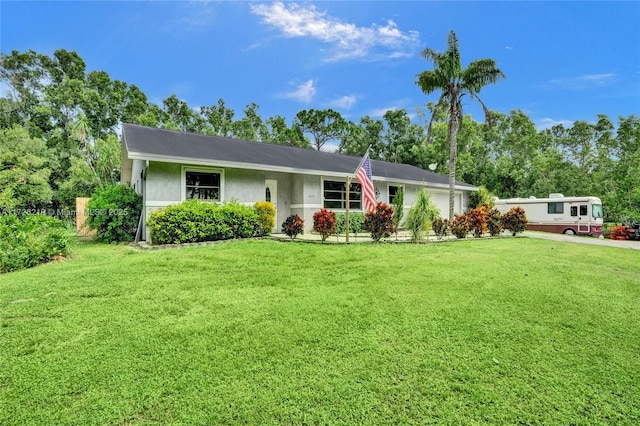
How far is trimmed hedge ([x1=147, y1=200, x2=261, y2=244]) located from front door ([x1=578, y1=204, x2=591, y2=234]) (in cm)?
1984

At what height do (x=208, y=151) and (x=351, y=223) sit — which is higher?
(x=208, y=151)

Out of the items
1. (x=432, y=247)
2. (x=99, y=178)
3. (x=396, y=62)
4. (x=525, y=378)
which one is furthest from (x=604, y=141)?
(x=99, y=178)

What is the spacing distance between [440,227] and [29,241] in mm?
12721

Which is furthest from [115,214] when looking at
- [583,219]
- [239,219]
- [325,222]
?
[583,219]

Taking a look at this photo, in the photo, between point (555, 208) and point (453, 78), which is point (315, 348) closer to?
point (453, 78)

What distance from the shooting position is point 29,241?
7.44 m

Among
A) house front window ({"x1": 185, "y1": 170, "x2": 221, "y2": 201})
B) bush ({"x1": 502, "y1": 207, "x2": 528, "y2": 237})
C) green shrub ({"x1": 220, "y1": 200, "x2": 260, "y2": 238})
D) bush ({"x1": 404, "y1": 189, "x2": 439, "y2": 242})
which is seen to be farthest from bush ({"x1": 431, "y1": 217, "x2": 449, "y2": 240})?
house front window ({"x1": 185, "y1": 170, "x2": 221, "y2": 201})

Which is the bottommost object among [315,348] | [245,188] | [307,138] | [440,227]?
[315,348]

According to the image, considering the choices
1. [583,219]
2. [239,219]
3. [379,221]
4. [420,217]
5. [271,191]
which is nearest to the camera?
[239,219]

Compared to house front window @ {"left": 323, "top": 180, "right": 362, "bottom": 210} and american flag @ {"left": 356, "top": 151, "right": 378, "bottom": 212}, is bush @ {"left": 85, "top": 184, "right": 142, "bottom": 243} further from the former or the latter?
american flag @ {"left": 356, "top": 151, "right": 378, "bottom": 212}

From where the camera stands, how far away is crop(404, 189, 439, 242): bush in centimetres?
1162

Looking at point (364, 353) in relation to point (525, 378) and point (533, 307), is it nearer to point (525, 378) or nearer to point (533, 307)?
point (525, 378)

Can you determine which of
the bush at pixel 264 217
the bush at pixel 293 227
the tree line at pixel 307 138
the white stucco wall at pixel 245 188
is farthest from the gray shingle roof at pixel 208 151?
the tree line at pixel 307 138

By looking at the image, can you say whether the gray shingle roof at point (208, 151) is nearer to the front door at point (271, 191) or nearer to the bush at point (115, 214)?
the front door at point (271, 191)
